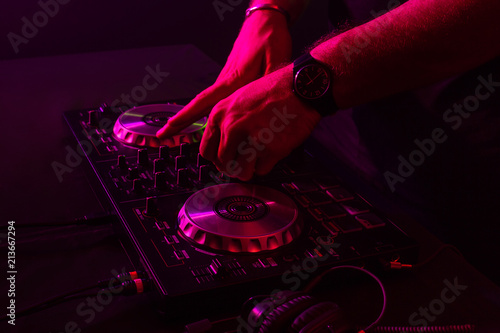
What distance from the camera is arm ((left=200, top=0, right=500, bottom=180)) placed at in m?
0.82

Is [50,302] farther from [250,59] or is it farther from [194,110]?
[250,59]

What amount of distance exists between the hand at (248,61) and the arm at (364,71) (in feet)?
0.61

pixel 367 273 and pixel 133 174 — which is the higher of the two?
pixel 133 174

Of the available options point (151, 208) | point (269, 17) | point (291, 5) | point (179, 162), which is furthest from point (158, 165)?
point (291, 5)

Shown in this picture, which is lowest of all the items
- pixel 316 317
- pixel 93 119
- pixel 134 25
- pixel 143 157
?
pixel 316 317

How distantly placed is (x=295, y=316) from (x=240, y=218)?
0.80 ft

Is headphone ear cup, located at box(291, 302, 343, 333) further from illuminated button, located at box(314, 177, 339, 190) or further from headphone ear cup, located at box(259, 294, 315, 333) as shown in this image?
illuminated button, located at box(314, 177, 339, 190)

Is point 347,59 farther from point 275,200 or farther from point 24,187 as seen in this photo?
point 24,187

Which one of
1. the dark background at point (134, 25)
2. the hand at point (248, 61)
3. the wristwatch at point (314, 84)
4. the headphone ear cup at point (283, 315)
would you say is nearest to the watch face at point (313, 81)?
the wristwatch at point (314, 84)

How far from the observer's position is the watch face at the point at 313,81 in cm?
87

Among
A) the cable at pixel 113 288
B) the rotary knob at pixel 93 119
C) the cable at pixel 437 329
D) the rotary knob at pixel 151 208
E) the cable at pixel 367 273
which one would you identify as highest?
the rotary knob at pixel 93 119

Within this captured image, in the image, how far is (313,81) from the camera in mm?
867

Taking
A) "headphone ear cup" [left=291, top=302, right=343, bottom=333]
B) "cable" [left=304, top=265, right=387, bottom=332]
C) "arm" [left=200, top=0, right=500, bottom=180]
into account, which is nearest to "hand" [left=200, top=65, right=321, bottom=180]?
"arm" [left=200, top=0, right=500, bottom=180]

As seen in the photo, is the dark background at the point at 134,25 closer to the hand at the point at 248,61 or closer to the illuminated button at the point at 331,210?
the hand at the point at 248,61
